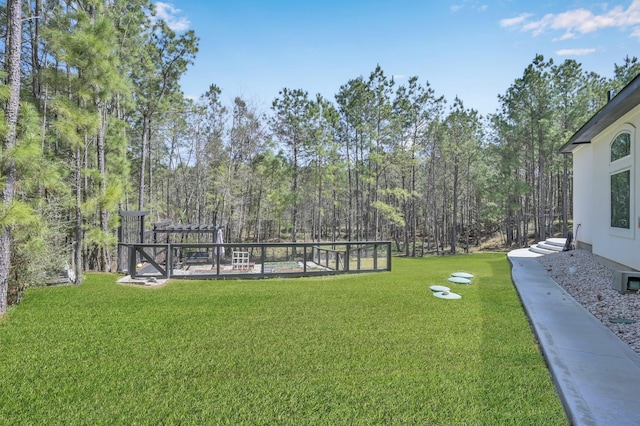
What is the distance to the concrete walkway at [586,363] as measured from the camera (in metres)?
2.48

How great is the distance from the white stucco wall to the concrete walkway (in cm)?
250

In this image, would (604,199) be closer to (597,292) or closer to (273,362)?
(597,292)

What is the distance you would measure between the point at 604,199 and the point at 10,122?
12.0 metres

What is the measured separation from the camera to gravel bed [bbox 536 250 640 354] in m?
4.54

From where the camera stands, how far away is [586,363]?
3291mm

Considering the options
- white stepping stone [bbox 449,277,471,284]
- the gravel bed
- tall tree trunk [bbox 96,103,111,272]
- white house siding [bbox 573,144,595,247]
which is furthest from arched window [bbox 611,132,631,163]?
tall tree trunk [bbox 96,103,111,272]

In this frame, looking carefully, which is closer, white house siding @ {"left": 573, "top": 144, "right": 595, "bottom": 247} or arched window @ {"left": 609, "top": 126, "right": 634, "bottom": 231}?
arched window @ {"left": 609, "top": 126, "right": 634, "bottom": 231}

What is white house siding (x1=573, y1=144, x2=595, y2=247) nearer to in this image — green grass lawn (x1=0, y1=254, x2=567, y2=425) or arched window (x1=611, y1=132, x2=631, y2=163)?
arched window (x1=611, y1=132, x2=631, y2=163)

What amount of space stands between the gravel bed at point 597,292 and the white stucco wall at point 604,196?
454 millimetres

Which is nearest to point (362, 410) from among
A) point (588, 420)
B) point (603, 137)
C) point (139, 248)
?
point (588, 420)

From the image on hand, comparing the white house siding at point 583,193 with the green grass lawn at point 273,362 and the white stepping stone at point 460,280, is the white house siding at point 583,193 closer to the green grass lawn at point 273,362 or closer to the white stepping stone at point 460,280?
the white stepping stone at point 460,280

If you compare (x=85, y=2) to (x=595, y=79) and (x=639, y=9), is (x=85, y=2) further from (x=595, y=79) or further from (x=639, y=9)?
(x=595, y=79)

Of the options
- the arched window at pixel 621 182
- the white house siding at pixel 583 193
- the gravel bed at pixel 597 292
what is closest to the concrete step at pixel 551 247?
the white house siding at pixel 583 193

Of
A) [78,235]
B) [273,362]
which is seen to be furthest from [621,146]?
[78,235]
